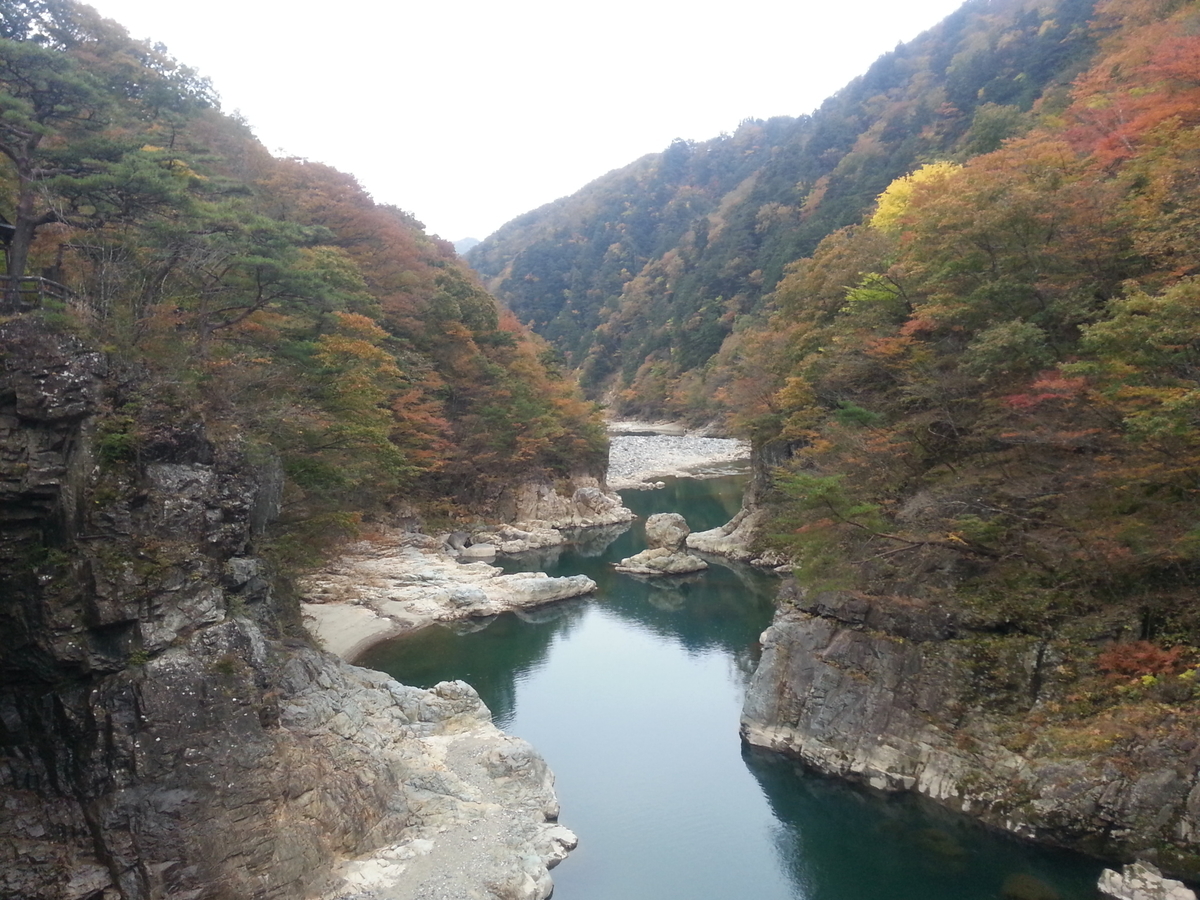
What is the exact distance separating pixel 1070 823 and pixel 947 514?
4743 millimetres

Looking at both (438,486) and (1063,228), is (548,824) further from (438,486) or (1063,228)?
(438,486)

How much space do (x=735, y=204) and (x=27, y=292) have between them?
70.5 meters

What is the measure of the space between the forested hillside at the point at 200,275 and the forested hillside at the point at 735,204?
2360cm

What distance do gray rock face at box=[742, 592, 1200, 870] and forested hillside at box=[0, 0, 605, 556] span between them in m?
9.87

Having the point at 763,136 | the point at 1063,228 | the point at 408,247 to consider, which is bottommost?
the point at 1063,228

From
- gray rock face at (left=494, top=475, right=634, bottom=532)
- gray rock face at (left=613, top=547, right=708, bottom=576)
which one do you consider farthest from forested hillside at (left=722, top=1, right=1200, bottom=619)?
gray rock face at (left=494, top=475, right=634, bottom=532)

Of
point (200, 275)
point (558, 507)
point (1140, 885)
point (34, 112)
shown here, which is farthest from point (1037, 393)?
point (558, 507)

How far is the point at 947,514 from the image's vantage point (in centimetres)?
1208

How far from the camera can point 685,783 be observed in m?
12.7

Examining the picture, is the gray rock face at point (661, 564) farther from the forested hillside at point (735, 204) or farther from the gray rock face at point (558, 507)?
the forested hillside at point (735, 204)

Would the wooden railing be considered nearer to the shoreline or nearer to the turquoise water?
the shoreline

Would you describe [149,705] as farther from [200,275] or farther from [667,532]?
[667,532]

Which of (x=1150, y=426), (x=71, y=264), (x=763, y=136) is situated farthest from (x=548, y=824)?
(x=763, y=136)

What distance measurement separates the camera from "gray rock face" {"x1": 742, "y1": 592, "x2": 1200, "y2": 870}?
28.3ft
